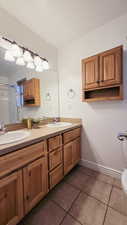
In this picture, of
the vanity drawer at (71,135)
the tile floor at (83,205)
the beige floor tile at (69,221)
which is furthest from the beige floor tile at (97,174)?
the beige floor tile at (69,221)

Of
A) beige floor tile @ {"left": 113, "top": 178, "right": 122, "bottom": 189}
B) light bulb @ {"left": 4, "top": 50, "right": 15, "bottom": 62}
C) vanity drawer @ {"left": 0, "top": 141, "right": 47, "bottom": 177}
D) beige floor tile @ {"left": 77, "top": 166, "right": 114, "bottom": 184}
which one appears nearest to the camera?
vanity drawer @ {"left": 0, "top": 141, "right": 47, "bottom": 177}

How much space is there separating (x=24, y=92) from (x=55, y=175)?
50.5 inches

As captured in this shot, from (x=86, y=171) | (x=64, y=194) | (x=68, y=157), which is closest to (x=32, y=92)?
(x=68, y=157)

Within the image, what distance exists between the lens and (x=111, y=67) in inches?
56.6

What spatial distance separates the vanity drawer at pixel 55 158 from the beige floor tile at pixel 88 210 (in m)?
0.49

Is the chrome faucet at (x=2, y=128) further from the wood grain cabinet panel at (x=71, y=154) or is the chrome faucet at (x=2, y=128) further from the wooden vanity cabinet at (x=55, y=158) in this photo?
the wood grain cabinet panel at (x=71, y=154)

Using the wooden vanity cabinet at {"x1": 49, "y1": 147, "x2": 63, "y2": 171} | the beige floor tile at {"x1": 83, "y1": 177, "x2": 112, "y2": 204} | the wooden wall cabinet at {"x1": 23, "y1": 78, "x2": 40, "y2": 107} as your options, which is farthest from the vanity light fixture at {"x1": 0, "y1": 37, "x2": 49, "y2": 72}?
the beige floor tile at {"x1": 83, "y1": 177, "x2": 112, "y2": 204}

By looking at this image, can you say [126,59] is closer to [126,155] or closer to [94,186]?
[126,155]

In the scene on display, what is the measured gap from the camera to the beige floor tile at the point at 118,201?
119 cm

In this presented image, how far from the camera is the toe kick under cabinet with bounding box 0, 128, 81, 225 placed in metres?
0.88

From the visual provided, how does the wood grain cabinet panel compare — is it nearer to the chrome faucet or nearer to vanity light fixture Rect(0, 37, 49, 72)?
the chrome faucet

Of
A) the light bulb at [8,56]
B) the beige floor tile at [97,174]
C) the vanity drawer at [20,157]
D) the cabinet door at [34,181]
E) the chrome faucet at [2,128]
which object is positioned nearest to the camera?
the vanity drawer at [20,157]

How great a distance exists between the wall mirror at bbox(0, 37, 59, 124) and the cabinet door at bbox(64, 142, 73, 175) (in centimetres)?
73

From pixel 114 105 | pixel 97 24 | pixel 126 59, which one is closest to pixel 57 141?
pixel 114 105
